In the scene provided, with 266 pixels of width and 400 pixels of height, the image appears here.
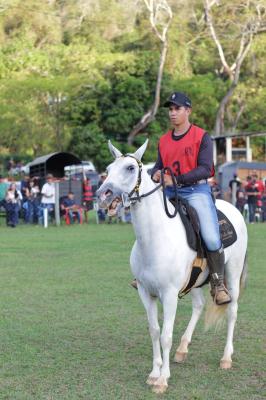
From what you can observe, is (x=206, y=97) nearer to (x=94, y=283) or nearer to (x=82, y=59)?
(x=82, y=59)

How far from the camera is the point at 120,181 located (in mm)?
→ 6441

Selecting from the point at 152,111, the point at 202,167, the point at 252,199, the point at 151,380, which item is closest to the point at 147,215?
the point at 202,167

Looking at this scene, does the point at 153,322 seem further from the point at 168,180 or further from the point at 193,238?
the point at 168,180

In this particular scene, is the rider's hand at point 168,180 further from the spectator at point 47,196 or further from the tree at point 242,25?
the tree at point 242,25

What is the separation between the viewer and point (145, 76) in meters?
50.0

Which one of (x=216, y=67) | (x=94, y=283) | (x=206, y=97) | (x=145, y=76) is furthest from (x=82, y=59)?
(x=94, y=283)

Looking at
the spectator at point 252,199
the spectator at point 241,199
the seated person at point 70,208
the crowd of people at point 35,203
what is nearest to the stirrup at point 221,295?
the crowd of people at point 35,203

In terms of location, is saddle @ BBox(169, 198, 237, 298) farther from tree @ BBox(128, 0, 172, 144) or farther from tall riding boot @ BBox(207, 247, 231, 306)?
tree @ BBox(128, 0, 172, 144)

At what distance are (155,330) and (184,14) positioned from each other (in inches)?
1939

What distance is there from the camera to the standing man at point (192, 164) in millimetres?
7172

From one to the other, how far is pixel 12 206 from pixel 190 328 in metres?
18.8

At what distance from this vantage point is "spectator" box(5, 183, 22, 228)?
2567 centimetres

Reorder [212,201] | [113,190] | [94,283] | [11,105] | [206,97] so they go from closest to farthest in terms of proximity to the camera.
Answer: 1. [113,190]
2. [212,201]
3. [94,283]
4. [11,105]
5. [206,97]

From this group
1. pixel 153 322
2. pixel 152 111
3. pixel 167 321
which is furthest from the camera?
pixel 152 111
